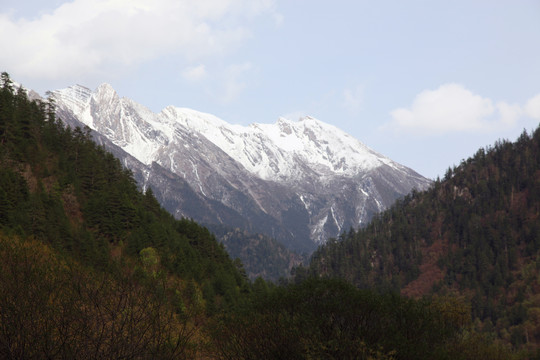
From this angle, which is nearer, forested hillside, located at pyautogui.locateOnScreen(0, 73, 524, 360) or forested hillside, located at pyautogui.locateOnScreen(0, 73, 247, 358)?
forested hillside, located at pyautogui.locateOnScreen(0, 73, 524, 360)

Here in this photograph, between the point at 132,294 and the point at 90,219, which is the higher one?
the point at 90,219

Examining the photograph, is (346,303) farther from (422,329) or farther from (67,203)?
(67,203)

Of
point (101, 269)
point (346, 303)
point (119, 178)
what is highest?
point (119, 178)

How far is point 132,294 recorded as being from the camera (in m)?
44.4

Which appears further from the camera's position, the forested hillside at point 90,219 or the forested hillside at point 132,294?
the forested hillside at point 90,219

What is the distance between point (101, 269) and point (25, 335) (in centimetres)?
6956

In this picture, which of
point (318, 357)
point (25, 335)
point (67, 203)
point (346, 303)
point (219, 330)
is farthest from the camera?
point (67, 203)

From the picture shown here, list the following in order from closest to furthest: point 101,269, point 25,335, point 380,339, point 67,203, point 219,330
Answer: point 25,335, point 380,339, point 219,330, point 101,269, point 67,203

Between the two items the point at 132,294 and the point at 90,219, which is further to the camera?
the point at 90,219

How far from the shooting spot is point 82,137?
15538 cm

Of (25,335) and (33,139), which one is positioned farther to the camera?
(33,139)

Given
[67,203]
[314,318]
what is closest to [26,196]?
[67,203]

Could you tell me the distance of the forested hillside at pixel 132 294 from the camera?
107ft

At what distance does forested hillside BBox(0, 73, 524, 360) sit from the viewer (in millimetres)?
32719
